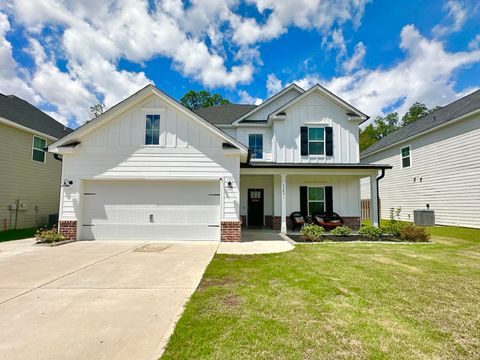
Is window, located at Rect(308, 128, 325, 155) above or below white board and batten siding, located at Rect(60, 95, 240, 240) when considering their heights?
above

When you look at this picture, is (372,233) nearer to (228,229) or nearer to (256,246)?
(256,246)

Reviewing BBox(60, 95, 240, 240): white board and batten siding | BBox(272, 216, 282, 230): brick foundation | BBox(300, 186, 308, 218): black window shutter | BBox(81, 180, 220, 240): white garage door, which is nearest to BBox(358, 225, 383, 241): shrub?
BBox(300, 186, 308, 218): black window shutter

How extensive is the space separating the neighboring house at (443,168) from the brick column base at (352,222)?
509cm

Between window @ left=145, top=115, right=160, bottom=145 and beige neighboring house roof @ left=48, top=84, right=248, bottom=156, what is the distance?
30.7 inches

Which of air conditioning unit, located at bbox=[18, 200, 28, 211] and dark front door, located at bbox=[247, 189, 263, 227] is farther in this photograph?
dark front door, located at bbox=[247, 189, 263, 227]

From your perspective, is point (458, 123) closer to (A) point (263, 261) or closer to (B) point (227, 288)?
(A) point (263, 261)

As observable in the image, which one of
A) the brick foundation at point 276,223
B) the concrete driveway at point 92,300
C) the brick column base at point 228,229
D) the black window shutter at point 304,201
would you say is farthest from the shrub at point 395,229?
the concrete driveway at point 92,300

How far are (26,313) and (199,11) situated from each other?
10924 mm

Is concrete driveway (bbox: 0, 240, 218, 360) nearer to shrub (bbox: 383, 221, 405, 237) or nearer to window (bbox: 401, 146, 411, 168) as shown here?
shrub (bbox: 383, 221, 405, 237)

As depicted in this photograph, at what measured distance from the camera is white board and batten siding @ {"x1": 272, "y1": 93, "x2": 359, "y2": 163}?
13.2 m

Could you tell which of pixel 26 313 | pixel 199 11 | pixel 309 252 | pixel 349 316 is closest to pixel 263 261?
pixel 309 252

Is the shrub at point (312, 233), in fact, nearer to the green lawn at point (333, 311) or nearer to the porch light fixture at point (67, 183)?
the green lawn at point (333, 311)

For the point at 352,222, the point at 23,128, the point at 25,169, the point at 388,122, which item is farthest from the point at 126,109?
the point at 388,122

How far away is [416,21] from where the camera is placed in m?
11.2
